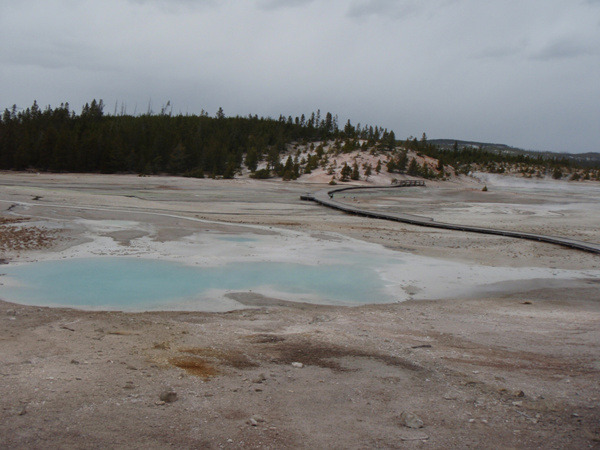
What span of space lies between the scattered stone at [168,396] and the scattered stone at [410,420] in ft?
6.49

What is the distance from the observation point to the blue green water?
862cm

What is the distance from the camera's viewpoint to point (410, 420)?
4.57 meters

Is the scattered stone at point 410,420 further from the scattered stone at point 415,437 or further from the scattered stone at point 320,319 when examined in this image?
the scattered stone at point 320,319

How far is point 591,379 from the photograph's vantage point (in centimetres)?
561

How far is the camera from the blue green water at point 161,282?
8625 millimetres

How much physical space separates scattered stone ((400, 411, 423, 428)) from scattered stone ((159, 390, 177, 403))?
1.98 m

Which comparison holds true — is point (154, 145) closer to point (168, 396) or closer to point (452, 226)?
point (452, 226)

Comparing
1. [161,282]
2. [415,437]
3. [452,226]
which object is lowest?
[161,282]

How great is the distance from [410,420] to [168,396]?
211cm

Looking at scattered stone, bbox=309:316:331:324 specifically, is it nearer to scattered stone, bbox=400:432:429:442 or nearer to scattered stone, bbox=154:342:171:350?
scattered stone, bbox=154:342:171:350

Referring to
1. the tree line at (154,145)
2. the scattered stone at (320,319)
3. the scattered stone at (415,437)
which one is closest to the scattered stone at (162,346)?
the scattered stone at (320,319)

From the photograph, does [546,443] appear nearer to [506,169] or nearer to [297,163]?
[297,163]

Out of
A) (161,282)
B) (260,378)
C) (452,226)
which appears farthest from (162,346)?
(452,226)

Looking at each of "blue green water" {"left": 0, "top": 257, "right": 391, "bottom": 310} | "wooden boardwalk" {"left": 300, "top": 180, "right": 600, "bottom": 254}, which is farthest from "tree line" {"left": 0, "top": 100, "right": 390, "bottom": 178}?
"blue green water" {"left": 0, "top": 257, "right": 391, "bottom": 310}
